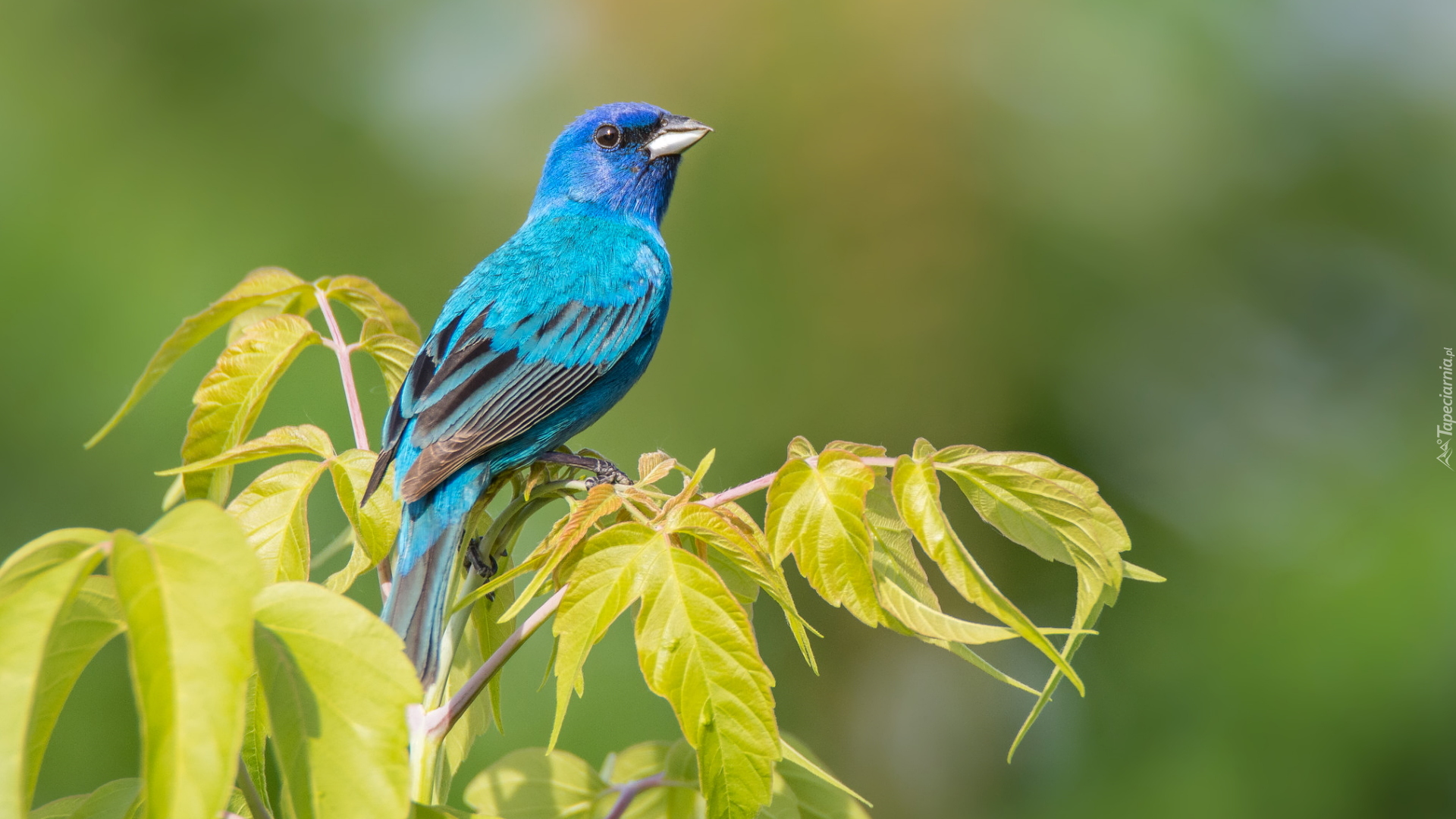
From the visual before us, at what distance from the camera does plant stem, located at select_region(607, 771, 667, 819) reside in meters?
1.44

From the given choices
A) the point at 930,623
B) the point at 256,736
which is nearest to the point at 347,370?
the point at 256,736

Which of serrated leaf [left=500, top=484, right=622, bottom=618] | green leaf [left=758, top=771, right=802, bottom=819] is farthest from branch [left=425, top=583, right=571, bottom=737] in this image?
green leaf [left=758, top=771, right=802, bottom=819]

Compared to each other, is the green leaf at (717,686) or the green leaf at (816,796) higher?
the green leaf at (717,686)

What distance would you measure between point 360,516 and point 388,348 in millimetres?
563

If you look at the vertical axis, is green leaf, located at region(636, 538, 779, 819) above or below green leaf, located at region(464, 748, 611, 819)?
above

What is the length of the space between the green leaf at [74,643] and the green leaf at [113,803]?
9.6 inches

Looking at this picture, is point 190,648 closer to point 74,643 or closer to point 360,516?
point 74,643

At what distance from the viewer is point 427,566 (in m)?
1.81

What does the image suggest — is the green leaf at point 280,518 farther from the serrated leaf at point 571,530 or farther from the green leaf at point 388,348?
the green leaf at point 388,348

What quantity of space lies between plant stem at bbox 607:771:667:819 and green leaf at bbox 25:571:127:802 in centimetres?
70

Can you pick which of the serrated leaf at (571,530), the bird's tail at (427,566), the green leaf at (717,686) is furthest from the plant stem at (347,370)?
the green leaf at (717,686)

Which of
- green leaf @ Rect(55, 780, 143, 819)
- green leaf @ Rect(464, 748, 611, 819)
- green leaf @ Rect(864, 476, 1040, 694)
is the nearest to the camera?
green leaf @ Rect(55, 780, 143, 819)

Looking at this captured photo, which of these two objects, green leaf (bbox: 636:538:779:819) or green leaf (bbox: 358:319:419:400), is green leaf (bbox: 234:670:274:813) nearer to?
green leaf (bbox: 636:538:779:819)

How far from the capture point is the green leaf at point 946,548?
1.07 metres
